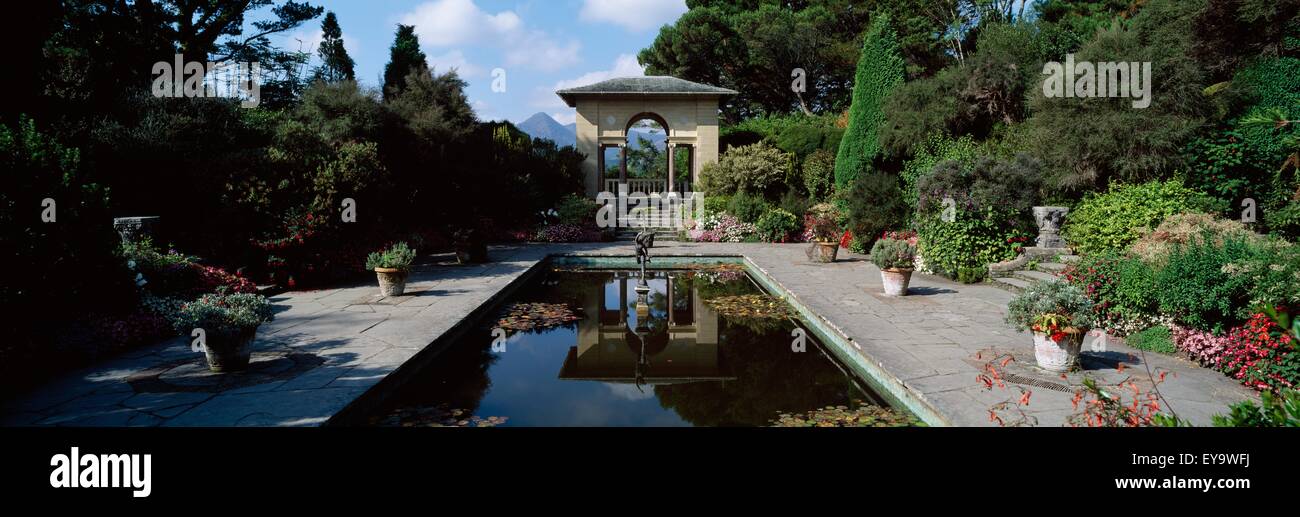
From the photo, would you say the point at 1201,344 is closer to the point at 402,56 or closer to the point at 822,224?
the point at 822,224

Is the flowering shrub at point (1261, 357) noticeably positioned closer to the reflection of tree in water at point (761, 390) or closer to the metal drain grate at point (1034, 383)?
the metal drain grate at point (1034, 383)

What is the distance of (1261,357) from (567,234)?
1516 cm

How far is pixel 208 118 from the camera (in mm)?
10992

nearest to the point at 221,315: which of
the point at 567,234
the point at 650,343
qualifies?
the point at 650,343

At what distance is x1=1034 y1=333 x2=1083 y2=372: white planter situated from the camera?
505 cm

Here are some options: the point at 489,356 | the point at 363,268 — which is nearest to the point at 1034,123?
the point at 489,356

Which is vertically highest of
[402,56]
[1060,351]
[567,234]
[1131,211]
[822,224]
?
[402,56]

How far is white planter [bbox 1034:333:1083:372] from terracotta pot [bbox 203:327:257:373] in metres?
6.12

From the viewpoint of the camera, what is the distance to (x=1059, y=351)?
5.06 m

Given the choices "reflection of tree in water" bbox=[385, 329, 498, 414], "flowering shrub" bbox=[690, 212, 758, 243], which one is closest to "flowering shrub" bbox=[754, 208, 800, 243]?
"flowering shrub" bbox=[690, 212, 758, 243]

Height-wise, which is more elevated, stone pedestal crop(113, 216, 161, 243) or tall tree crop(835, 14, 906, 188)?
tall tree crop(835, 14, 906, 188)

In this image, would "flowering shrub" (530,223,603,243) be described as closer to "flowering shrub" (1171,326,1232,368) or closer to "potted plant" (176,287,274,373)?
"potted plant" (176,287,274,373)
